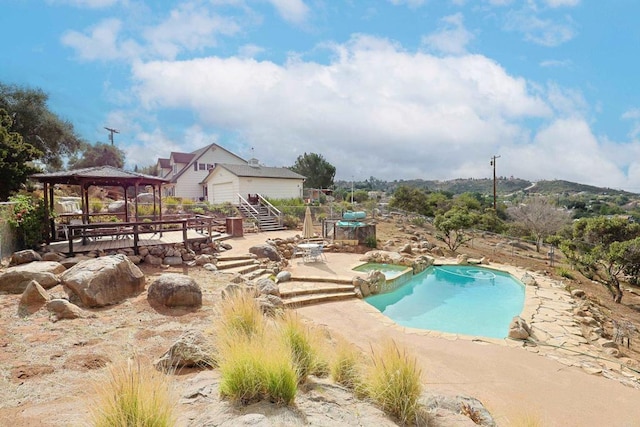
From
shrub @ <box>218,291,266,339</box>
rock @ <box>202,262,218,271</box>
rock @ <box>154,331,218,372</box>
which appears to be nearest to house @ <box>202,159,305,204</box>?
rock @ <box>202,262,218,271</box>

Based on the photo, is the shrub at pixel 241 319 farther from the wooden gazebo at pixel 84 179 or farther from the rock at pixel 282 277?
the wooden gazebo at pixel 84 179

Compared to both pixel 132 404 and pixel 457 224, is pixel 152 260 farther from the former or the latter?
pixel 457 224

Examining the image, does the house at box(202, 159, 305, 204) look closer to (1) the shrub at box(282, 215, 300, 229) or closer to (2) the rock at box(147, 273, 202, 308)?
(1) the shrub at box(282, 215, 300, 229)

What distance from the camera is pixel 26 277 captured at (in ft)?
22.4

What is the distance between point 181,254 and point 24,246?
4.17 m

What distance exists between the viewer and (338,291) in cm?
945

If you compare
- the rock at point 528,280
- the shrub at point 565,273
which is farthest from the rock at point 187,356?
the shrub at point 565,273

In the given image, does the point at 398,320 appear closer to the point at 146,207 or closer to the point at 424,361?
the point at 424,361

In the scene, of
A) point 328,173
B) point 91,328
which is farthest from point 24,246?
point 328,173

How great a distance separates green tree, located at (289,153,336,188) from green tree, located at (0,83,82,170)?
93.7ft

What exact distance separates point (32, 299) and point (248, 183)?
2168cm

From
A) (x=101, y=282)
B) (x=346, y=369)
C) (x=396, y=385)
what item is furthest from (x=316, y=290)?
(x=396, y=385)

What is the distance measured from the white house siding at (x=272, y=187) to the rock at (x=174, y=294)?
20407mm

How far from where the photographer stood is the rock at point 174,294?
645 centimetres
